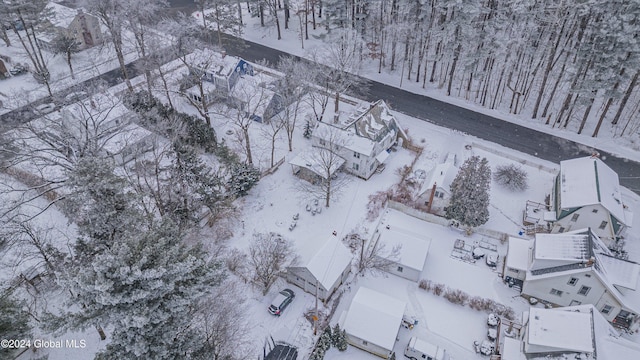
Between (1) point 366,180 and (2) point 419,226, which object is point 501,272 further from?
(1) point 366,180

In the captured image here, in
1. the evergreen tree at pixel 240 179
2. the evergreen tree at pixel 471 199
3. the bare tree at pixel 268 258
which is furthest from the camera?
the evergreen tree at pixel 240 179

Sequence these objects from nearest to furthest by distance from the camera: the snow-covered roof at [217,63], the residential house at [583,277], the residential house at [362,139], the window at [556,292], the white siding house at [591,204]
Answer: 1. the residential house at [583,277]
2. the window at [556,292]
3. the white siding house at [591,204]
4. the residential house at [362,139]
5. the snow-covered roof at [217,63]

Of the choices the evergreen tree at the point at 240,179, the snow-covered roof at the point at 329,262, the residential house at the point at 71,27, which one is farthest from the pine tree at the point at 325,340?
the residential house at the point at 71,27

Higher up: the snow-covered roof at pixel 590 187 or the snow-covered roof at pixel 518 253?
the snow-covered roof at pixel 590 187

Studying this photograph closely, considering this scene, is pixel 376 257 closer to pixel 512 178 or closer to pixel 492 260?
pixel 492 260

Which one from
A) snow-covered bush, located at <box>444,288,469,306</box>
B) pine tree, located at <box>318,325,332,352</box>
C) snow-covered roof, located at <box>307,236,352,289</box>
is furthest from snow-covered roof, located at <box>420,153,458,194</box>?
pine tree, located at <box>318,325,332,352</box>

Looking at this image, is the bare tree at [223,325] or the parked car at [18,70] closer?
the bare tree at [223,325]

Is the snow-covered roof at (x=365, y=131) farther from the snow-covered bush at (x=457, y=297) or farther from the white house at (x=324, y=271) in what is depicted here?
the snow-covered bush at (x=457, y=297)
